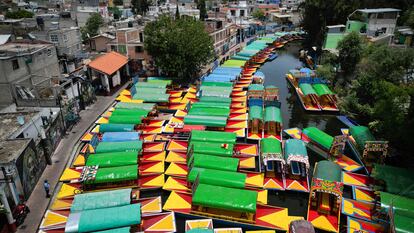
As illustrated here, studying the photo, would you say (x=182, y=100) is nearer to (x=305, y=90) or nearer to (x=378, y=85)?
(x=305, y=90)

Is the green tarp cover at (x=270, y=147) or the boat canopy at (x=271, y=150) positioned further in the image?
the green tarp cover at (x=270, y=147)

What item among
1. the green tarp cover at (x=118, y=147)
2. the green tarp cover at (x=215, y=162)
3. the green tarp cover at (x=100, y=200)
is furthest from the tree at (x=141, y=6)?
the green tarp cover at (x=100, y=200)

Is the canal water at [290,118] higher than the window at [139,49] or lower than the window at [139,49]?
lower

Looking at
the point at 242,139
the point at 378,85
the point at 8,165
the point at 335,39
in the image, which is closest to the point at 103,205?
the point at 8,165

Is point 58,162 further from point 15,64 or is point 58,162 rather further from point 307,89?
point 307,89

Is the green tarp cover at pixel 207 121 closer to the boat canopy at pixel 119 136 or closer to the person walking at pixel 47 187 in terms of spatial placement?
the boat canopy at pixel 119 136

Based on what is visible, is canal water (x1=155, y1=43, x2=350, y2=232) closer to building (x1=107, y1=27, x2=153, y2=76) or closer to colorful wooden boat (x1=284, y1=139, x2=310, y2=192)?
colorful wooden boat (x1=284, y1=139, x2=310, y2=192)

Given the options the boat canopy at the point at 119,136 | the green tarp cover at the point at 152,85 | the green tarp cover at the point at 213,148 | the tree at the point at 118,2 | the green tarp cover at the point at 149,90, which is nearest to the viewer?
the green tarp cover at the point at 213,148

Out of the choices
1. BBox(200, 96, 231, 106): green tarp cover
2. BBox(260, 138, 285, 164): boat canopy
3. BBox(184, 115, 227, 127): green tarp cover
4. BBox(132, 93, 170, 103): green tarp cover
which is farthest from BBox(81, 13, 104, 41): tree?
BBox(260, 138, 285, 164): boat canopy
